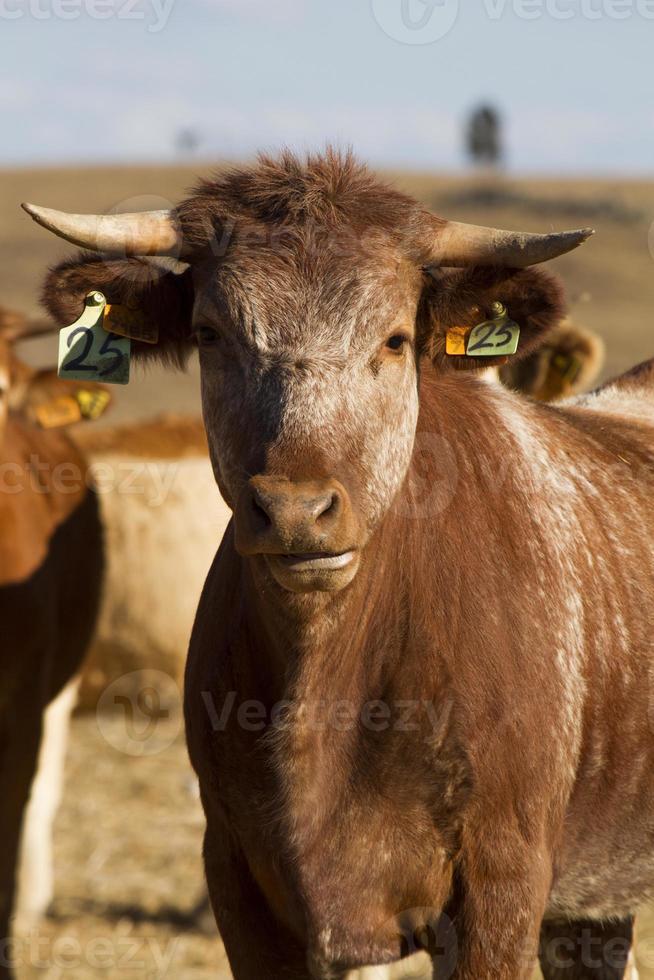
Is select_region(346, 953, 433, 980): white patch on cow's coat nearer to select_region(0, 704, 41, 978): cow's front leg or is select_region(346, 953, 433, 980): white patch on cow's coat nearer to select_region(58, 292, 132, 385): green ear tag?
select_region(0, 704, 41, 978): cow's front leg

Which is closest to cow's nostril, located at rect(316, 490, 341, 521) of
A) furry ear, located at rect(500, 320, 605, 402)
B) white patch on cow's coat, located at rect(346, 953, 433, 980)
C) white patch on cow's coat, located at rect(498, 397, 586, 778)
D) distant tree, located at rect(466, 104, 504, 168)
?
white patch on cow's coat, located at rect(498, 397, 586, 778)

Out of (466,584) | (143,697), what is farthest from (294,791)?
(143,697)

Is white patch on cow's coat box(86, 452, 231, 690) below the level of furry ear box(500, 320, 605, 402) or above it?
below

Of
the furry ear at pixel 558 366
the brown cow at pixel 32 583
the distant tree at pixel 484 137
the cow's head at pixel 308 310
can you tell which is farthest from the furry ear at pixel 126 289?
the distant tree at pixel 484 137

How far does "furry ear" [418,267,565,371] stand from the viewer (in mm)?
3703

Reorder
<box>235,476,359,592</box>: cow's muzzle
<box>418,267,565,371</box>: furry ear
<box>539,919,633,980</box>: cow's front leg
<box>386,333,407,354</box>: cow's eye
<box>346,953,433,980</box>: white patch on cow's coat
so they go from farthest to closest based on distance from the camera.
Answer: <box>346,953,433,980</box>: white patch on cow's coat → <box>539,919,633,980</box>: cow's front leg → <box>418,267,565,371</box>: furry ear → <box>386,333,407,354</box>: cow's eye → <box>235,476,359,592</box>: cow's muzzle

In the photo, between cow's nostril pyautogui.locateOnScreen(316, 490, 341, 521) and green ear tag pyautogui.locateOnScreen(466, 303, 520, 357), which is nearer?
cow's nostril pyautogui.locateOnScreen(316, 490, 341, 521)

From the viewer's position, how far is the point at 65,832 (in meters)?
7.64

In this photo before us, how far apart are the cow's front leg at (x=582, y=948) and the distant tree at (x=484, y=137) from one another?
2455 inches

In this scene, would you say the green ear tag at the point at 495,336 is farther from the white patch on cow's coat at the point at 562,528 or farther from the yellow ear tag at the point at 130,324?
the yellow ear tag at the point at 130,324

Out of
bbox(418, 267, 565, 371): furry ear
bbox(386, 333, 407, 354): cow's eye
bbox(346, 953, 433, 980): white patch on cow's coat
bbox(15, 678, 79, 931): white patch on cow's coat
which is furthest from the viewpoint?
bbox(15, 678, 79, 931): white patch on cow's coat

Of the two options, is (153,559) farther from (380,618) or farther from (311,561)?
(311,561)

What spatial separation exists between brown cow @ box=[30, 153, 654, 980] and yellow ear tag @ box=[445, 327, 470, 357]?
0.08 ft

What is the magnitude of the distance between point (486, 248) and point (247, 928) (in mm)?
1863
